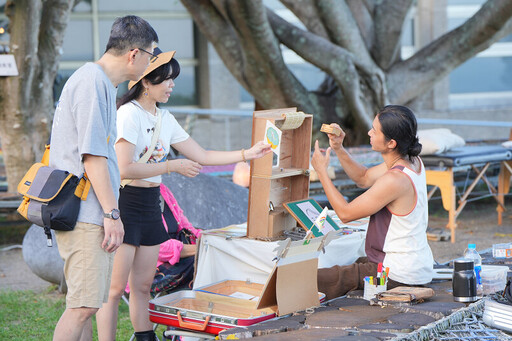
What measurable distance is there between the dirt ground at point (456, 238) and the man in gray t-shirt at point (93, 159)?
9.98 ft

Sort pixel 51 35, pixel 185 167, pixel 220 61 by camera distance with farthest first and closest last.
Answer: pixel 220 61 → pixel 51 35 → pixel 185 167

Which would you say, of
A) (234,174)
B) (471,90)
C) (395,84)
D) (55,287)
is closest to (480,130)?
(471,90)

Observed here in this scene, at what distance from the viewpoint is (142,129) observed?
3.78 m

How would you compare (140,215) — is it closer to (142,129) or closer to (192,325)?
(142,129)

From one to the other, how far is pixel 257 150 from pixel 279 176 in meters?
0.31

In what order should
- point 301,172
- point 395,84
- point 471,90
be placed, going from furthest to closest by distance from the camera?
point 471,90
point 395,84
point 301,172

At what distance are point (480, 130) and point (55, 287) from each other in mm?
9772

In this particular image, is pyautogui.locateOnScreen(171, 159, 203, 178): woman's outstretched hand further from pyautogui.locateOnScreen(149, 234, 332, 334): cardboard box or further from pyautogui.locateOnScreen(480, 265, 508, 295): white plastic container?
pyautogui.locateOnScreen(480, 265, 508, 295): white plastic container

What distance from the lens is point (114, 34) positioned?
3.24 m

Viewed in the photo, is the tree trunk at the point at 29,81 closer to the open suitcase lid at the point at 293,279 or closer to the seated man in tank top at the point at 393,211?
the seated man in tank top at the point at 393,211

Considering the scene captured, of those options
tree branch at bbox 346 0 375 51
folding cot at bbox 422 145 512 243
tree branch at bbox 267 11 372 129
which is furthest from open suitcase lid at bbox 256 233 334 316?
tree branch at bbox 346 0 375 51

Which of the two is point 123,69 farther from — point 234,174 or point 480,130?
point 480,130

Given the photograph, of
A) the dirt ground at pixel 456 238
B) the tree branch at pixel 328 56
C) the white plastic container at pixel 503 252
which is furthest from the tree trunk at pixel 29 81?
the white plastic container at pixel 503 252

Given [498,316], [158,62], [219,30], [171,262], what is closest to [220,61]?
[219,30]
